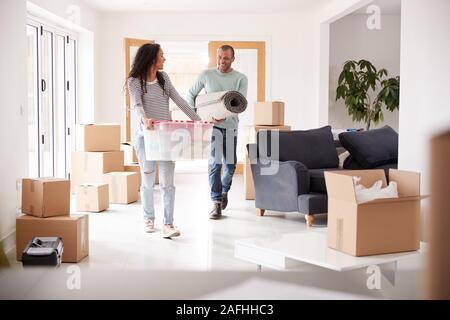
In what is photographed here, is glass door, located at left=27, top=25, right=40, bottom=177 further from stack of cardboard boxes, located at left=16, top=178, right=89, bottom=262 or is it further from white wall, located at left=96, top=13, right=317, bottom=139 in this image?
stack of cardboard boxes, located at left=16, top=178, right=89, bottom=262

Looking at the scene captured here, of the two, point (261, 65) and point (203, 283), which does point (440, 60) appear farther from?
point (261, 65)

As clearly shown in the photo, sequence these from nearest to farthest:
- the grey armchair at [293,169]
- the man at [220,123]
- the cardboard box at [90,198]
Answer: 1. the grey armchair at [293,169]
2. the man at [220,123]
3. the cardboard box at [90,198]

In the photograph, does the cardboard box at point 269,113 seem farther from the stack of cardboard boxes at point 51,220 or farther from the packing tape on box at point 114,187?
the stack of cardboard boxes at point 51,220

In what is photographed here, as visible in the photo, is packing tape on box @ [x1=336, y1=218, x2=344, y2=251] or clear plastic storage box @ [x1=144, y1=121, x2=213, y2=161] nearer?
packing tape on box @ [x1=336, y1=218, x2=344, y2=251]

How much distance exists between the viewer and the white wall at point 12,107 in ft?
12.2

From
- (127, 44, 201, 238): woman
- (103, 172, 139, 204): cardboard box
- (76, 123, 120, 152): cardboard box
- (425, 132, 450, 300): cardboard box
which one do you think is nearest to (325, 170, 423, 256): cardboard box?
(425, 132, 450, 300): cardboard box

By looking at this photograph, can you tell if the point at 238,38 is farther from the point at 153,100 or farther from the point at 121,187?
the point at 153,100

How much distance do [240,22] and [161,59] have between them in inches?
184

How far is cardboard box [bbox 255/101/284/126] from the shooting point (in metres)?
5.56

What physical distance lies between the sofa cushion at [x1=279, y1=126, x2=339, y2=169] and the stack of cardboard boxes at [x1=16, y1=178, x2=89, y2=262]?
1823 mm

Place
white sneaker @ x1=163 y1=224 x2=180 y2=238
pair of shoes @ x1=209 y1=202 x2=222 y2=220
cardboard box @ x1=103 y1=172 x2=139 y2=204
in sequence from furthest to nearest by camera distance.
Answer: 1. cardboard box @ x1=103 y1=172 x2=139 y2=204
2. pair of shoes @ x1=209 y1=202 x2=222 y2=220
3. white sneaker @ x1=163 y1=224 x2=180 y2=238

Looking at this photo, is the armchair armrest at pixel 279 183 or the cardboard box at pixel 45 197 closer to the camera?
the cardboard box at pixel 45 197

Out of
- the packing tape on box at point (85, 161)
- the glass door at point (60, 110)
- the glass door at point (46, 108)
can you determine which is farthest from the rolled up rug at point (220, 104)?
the glass door at point (60, 110)
